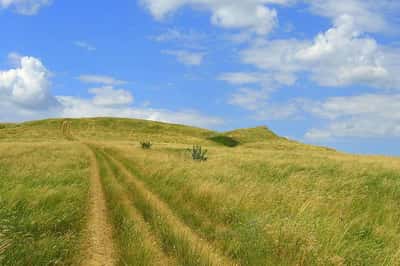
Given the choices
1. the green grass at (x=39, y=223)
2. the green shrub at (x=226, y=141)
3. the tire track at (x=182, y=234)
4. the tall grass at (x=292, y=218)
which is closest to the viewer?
the green grass at (x=39, y=223)

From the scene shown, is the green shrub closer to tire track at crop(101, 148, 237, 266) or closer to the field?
the field

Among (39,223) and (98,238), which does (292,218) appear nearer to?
(98,238)

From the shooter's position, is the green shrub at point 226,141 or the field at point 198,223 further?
the green shrub at point 226,141

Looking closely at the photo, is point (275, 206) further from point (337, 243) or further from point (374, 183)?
point (374, 183)

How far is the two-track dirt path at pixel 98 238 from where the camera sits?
6.35 metres

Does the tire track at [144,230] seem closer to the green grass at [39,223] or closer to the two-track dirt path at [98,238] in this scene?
the two-track dirt path at [98,238]

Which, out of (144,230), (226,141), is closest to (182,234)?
(144,230)

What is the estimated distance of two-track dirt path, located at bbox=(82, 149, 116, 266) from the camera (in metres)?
6.35

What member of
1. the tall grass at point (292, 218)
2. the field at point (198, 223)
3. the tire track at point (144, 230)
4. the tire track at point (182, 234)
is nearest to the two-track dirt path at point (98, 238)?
the field at point (198, 223)

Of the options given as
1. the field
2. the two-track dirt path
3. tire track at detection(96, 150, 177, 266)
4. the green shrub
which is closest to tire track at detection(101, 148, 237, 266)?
the field

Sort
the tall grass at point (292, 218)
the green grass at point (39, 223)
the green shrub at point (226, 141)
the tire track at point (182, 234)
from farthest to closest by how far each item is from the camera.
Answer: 1. the green shrub at point (226, 141)
2. the tall grass at point (292, 218)
3. the tire track at point (182, 234)
4. the green grass at point (39, 223)

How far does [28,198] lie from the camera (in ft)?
28.2

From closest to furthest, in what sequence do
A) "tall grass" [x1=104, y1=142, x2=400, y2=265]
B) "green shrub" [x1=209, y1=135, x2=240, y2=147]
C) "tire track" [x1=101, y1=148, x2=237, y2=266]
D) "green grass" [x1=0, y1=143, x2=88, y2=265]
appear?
"green grass" [x1=0, y1=143, x2=88, y2=265] < "tire track" [x1=101, y1=148, x2=237, y2=266] < "tall grass" [x1=104, y1=142, x2=400, y2=265] < "green shrub" [x1=209, y1=135, x2=240, y2=147]

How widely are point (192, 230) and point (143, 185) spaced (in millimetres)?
6945
